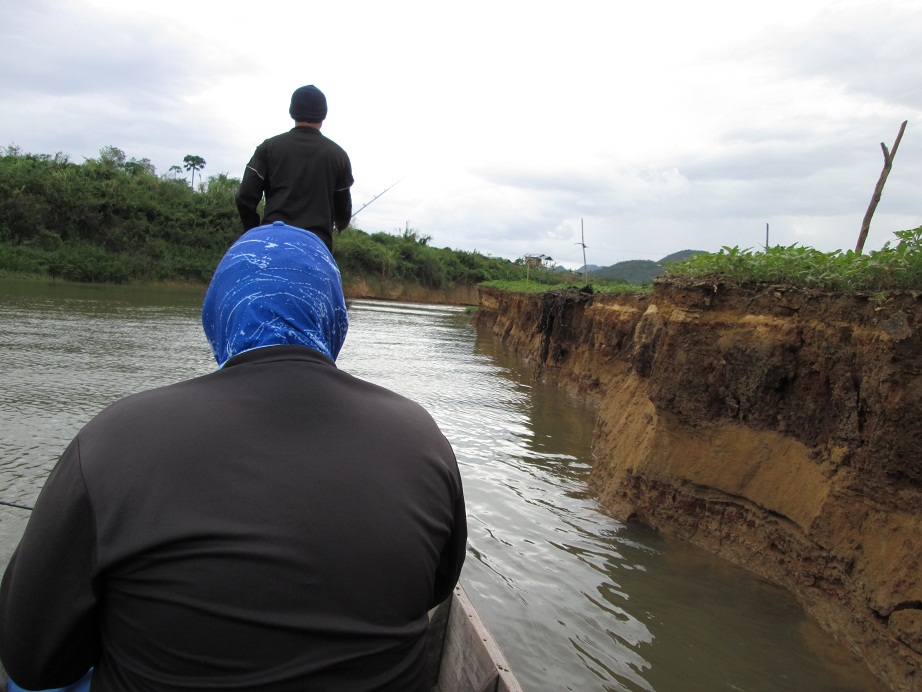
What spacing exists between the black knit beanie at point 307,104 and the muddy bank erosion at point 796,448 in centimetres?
350

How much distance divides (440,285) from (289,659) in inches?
2232

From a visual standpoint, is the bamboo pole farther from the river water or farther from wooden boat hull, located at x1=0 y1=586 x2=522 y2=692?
wooden boat hull, located at x1=0 y1=586 x2=522 y2=692

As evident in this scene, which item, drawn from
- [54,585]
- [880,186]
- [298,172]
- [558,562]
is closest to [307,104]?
[298,172]

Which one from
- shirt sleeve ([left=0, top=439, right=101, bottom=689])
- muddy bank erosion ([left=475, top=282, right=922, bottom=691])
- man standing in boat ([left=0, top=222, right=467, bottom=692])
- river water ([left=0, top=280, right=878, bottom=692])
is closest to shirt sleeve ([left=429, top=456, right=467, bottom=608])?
man standing in boat ([left=0, top=222, right=467, bottom=692])

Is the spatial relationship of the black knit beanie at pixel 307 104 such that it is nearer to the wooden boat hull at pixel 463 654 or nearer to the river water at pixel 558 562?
the wooden boat hull at pixel 463 654

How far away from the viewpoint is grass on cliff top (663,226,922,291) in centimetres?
412

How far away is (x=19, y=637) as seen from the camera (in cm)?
140

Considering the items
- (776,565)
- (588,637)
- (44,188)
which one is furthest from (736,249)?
(44,188)

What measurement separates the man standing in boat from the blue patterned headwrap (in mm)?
75

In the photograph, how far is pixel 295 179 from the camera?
3.75 meters

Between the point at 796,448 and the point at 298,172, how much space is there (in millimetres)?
3921

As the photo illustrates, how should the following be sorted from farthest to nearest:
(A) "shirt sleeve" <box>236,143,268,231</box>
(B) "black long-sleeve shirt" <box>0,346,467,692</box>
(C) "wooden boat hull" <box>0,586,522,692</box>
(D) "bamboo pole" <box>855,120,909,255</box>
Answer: (D) "bamboo pole" <box>855,120,909,255</box>
(A) "shirt sleeve" <box>236,143,268,231</box>
(C) "wooden boat hull" <box>0,586,522,692</box>
(B) "black long-sleeve shirt" <box>0,346,467,692</box>

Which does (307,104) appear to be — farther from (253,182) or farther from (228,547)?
(228,547)

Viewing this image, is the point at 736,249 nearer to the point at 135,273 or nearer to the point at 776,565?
the point at 776,565
